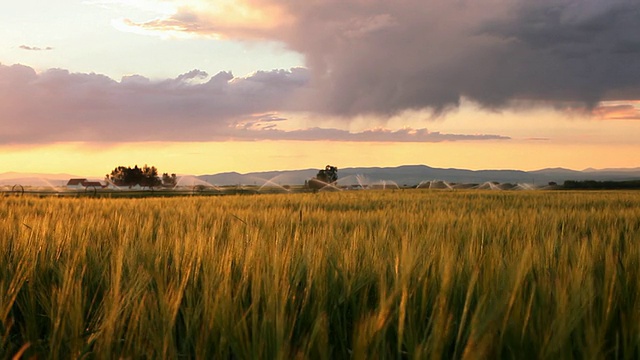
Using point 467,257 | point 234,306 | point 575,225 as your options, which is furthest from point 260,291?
point 575,225

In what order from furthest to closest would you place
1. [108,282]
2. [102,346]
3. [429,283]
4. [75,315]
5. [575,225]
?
[575,225]
[108,282]
[429,283]
[75,315]
[102,346]

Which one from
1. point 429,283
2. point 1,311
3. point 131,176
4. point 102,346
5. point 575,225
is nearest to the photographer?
point 102,346

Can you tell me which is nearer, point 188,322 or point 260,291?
point 188,322

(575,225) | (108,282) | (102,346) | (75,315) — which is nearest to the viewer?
(102,346)

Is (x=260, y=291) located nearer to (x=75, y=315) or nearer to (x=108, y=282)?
(x=75, y=315)

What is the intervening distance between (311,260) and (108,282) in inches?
31.3

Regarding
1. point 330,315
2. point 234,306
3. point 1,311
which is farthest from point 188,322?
point 1,311

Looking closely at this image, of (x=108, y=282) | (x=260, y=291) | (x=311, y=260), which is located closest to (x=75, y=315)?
(x=260, y=291)

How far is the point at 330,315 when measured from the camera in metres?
1.77

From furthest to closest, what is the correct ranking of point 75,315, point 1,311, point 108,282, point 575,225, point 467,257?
point 575,225, point 467,257, point 108,282, point 1,311, point 75,315

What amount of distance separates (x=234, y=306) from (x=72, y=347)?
43cm

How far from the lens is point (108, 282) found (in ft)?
7.23

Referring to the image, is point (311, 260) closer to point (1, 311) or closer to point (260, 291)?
point (260, 291)

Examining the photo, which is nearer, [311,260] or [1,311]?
[1,311]
